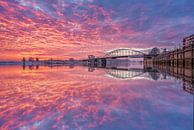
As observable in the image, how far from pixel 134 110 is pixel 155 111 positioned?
74 centimetres

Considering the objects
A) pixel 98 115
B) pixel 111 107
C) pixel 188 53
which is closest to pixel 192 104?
pixel 111 107

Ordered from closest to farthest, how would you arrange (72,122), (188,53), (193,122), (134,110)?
(193,122), (72,122), (134,110), (188,53)

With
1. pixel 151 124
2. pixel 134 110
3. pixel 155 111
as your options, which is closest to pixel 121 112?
pixel 134 110

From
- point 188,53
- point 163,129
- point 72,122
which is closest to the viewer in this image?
point 163,129

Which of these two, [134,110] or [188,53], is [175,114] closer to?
[134,110]

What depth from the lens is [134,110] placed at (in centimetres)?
883

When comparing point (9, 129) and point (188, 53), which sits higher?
point (188, 53)

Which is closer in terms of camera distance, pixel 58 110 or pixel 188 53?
pixel 58 110

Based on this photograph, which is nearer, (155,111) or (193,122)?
(193,122)

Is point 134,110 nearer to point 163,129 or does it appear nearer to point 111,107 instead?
point 111,107

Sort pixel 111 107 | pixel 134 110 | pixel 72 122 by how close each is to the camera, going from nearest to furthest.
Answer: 1. pixel 72 122
2. pixel 134 110
3. pixel 111 107

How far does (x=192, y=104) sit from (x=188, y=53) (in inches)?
1150

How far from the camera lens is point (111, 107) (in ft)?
31.2

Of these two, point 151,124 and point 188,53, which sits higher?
point 188,53
